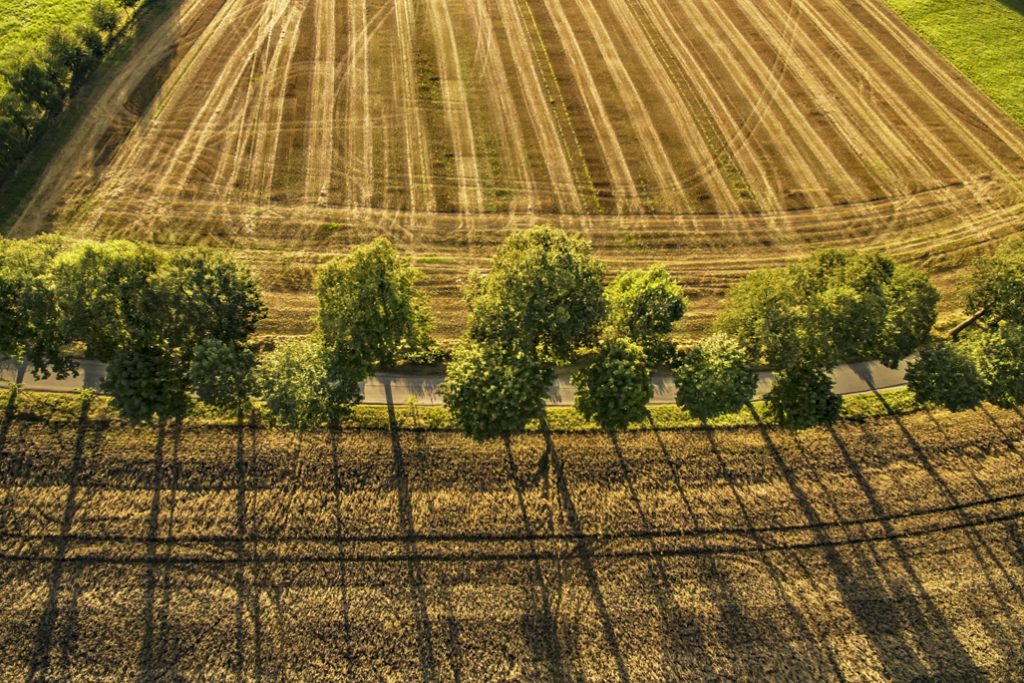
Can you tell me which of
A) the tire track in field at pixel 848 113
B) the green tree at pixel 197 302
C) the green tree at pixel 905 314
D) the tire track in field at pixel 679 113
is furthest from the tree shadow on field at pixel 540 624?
the tire track in field at pixel 848 113

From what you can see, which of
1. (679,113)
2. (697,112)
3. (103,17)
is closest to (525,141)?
(679,113)

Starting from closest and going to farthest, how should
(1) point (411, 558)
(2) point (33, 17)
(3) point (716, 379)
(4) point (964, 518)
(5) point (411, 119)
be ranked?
(3) point (716, 379) < (1) point (411, 558) < (4) point (964, 518) < (5) point (411, 119) < (2) point (33, 17)

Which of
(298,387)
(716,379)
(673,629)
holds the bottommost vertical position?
(673,629)

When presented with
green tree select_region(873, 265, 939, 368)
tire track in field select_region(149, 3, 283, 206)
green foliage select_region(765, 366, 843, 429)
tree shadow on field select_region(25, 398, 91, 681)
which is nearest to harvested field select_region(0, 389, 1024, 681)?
tree shadow on field select_region(25, 398, 91, 681)

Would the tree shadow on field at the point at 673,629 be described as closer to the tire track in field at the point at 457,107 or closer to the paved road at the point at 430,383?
the paved road at the point at 430,383

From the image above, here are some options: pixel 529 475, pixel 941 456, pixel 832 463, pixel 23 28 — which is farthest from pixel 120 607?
pixel 23 28

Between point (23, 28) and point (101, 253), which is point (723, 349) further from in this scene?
point (23, 28)

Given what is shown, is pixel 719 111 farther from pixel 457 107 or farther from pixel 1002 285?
pixel 1002 285

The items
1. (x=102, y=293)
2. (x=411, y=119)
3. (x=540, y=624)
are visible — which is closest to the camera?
(x=102, y=293)
